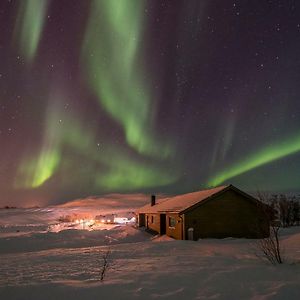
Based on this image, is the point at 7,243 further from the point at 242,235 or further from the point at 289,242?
the point at 289,242

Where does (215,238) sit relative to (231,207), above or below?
below

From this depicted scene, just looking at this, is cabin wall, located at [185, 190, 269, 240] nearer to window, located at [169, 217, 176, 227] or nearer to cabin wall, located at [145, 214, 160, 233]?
window, located at [169, 217, 176, 227]

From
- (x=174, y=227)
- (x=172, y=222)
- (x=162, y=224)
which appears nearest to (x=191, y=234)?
(x=174, y=227)

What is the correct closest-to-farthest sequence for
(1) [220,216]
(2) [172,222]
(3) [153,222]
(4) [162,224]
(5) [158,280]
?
(5) [158,280], (1) [220,216], (2) [172,222], (4) [162,224], (3) [153,222]

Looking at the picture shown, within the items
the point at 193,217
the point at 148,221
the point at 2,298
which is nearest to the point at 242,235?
the point at 193,217

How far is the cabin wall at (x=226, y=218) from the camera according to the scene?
3133 centimetres

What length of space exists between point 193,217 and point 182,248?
773 centimetres

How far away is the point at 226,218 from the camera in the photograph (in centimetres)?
3222

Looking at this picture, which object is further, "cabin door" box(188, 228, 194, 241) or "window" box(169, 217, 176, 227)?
"window" box(169, 217, 176, 227)

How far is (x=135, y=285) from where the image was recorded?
11406 millimetres

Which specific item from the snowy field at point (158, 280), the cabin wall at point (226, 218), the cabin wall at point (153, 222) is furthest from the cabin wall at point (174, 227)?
the snowy field at point (158, 280)

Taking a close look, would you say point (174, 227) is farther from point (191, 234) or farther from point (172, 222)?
point (191, 234)

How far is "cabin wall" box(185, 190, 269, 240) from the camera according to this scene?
103ft

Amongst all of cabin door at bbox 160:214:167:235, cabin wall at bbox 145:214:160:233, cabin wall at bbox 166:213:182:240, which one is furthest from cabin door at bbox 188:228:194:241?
cabin wall at bbox 145:214:160:233
